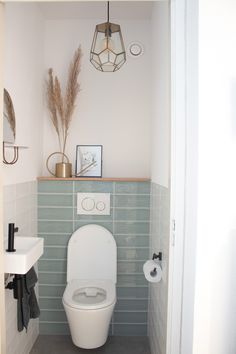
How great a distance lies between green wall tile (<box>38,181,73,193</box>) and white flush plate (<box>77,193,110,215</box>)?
0.10m

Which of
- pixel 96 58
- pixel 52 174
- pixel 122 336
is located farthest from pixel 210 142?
pixel 122 336

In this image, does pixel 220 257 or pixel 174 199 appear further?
pixel 174 199

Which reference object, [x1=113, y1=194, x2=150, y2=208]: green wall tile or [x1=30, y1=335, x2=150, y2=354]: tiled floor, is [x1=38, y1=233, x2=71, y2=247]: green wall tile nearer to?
[x1=113, y1=194, x2=150, y2=208]: green wall tile

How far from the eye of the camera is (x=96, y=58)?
188 cm

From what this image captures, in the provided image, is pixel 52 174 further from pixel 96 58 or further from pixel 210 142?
pixel 210 142

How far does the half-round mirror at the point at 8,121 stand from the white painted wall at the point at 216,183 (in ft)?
3.59

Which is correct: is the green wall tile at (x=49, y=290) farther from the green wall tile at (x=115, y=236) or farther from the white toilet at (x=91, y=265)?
the white toilet at (x=91, y=265)

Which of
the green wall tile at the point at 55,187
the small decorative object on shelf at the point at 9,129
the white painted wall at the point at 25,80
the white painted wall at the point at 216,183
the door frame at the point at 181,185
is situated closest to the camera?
the white painted wall at the point at 216,183

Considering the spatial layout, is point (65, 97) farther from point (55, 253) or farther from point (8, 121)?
point (55, 253)

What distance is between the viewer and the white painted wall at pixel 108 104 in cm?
238

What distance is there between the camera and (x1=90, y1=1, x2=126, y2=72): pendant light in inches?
69.1

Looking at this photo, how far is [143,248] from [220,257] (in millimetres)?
1328

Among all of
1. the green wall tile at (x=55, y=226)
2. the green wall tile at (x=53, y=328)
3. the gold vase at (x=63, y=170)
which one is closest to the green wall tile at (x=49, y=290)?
the green wall tile at (x=53, y=328)

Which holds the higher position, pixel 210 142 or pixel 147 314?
pixel 210 142
